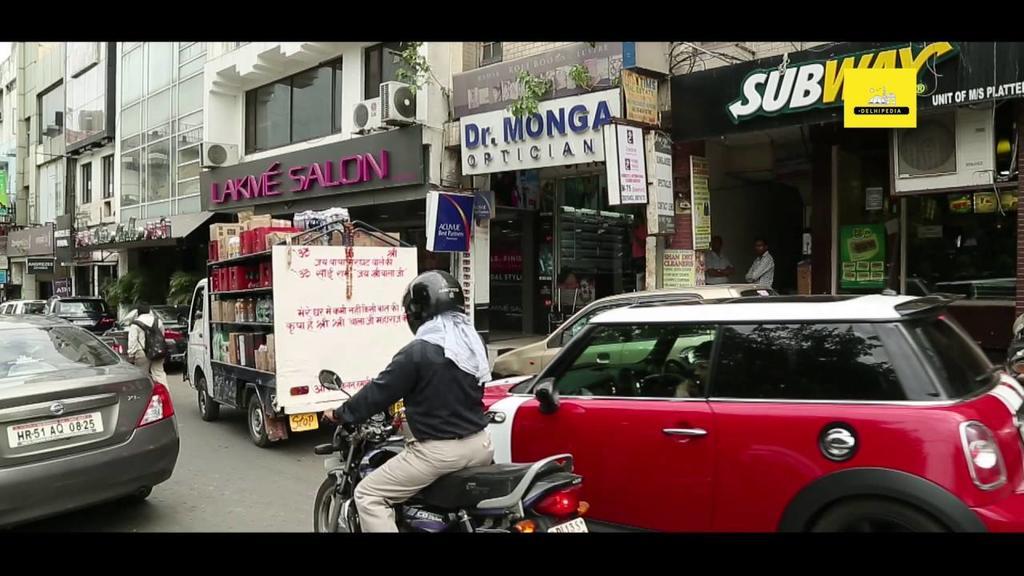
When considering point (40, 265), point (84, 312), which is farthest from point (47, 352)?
point (40, 265)

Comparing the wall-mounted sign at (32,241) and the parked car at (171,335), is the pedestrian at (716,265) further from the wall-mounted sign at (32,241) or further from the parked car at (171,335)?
A: the wall-mounted sign at (32,241)

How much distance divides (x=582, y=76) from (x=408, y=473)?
8.82 metres

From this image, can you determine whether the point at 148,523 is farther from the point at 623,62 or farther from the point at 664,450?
the point at 623,62

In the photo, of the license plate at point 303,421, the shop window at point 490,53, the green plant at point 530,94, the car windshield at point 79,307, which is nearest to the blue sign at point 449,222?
the green plant at point 530,94

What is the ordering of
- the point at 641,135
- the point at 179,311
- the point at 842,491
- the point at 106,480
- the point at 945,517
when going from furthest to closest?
the point at 179,311 < the point at 641,135 < the point at 106,480 < the point at 842,491 < the point at 945,517

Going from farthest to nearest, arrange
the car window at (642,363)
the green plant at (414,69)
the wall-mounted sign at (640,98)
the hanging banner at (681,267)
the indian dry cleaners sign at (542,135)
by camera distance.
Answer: the green plant at (414,69) < the indian dry cleaners sign at (542,135) < the hanging banner at (681,267) < the wall-mounted sign at (640,98) < the car window at (642,363)

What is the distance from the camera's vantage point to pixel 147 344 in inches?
351

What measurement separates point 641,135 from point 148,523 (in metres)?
8.06

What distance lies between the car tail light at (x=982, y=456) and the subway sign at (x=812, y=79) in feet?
22.2

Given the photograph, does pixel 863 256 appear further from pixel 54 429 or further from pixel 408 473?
pixel 54 429

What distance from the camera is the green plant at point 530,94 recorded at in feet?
37.7

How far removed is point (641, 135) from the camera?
1055 centimetres

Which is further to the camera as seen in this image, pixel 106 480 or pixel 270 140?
pixel 270 140

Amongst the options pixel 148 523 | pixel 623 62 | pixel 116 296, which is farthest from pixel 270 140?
pixel 148 523
